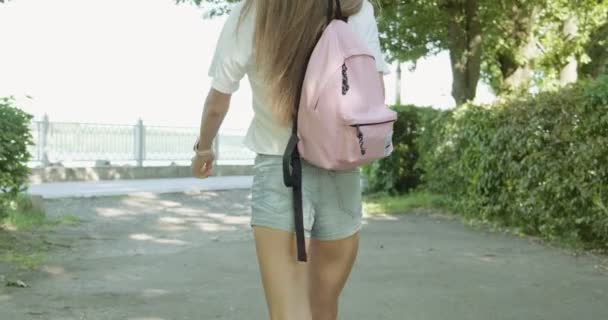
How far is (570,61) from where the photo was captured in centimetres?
1997

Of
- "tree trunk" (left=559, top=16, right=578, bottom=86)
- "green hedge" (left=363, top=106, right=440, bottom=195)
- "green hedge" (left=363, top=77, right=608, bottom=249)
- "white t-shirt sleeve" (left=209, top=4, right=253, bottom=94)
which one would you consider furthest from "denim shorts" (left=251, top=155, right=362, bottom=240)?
"tree trunk" (left=559, top=16, right=578, bottom=86)

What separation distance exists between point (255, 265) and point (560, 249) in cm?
303

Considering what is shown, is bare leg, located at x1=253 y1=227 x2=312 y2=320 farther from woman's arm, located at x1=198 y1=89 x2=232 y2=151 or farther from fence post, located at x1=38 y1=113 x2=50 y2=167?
fence post, located at x1=38 y1=113 x2=50 y2=167

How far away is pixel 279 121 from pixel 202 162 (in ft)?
1.44

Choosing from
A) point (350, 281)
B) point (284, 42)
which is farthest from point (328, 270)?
point (350, 281)

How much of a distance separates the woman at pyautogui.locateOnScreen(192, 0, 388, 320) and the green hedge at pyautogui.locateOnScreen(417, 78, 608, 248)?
553 cm

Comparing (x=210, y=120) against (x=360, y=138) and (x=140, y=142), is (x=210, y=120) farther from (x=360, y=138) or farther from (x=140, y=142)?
(x=140, y=142)

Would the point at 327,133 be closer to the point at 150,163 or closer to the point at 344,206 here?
the point at 344,206

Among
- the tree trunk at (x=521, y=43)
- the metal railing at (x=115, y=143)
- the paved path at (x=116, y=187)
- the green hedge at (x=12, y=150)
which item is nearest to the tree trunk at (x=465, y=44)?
the tree trunk at (x=521, y=43)

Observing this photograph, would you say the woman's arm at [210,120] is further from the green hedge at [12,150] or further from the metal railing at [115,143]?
the metal railing at [115,143]

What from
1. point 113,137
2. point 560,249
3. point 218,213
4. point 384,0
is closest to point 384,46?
point 384,0

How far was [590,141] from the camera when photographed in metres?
7.86

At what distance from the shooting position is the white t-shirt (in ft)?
8.39

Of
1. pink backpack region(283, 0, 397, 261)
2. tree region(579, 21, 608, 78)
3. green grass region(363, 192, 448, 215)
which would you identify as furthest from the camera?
tree region(579, 21, 608, 78)
